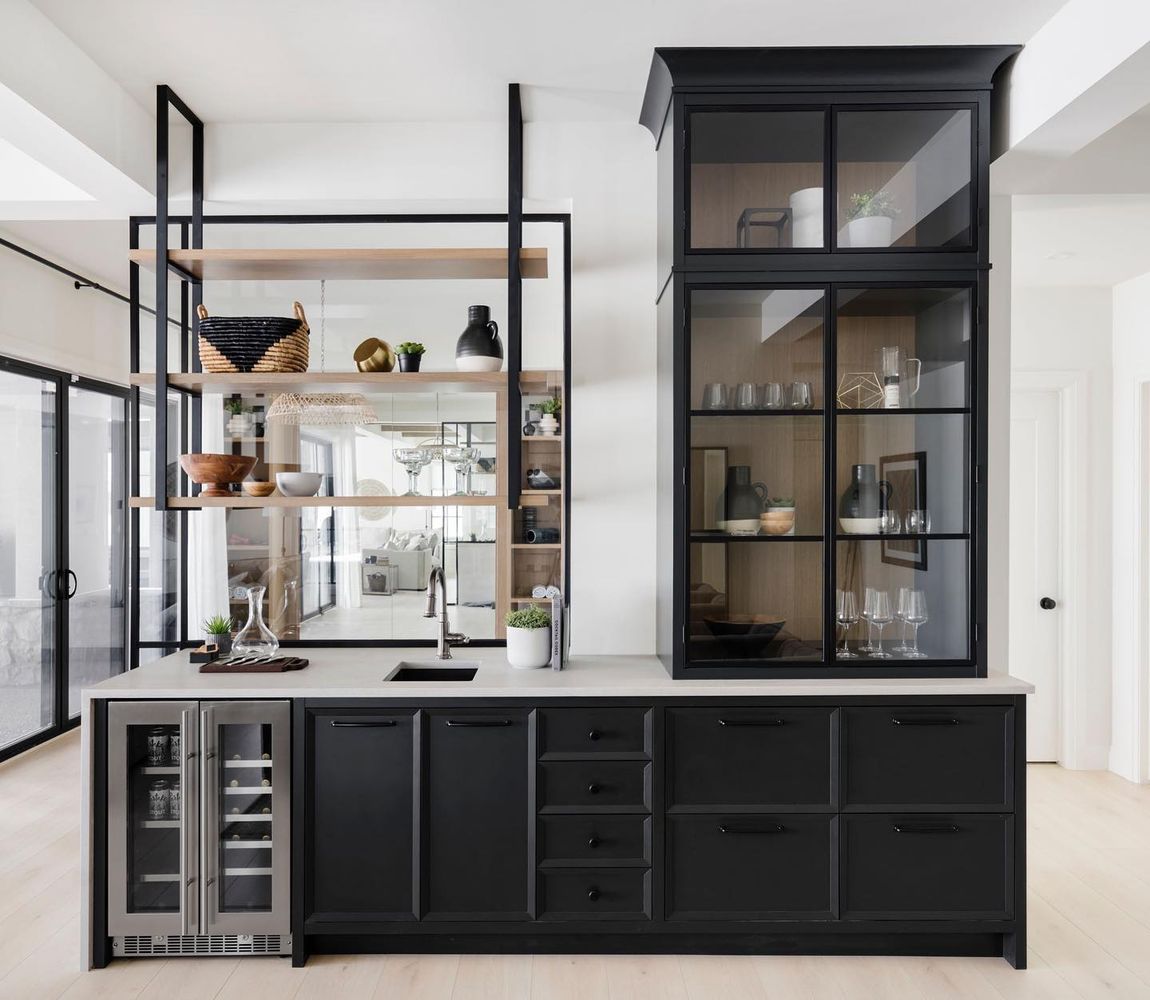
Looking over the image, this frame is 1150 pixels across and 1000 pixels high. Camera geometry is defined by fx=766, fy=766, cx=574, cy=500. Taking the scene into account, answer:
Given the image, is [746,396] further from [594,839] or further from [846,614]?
[594,839]

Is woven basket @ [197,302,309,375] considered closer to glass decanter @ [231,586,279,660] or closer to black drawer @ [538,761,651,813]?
glass decanter @ [231,586,279,660]

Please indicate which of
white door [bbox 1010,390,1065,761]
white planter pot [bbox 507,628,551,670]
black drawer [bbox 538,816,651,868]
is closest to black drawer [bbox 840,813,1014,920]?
black drawer [bbox 538,816,651,868]

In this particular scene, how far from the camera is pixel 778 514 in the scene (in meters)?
2.55

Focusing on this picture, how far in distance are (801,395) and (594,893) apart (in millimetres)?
1713

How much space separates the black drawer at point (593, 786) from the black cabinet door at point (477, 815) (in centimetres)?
7

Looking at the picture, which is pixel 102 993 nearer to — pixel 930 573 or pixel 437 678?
pixel 437 678

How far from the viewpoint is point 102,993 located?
2.21 m

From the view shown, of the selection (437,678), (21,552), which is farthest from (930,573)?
(21,552)

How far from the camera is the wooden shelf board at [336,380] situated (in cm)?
270

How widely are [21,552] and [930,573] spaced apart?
4402 millimetres

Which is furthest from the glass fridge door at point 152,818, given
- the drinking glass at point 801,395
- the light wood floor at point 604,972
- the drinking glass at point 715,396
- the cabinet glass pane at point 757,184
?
the cabinet glass pane at point 757,184

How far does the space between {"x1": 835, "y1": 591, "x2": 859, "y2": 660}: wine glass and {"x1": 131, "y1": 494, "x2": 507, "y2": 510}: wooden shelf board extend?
1.23 metres

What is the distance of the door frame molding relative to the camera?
4191 mm

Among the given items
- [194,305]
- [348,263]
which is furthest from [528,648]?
[194,305]
